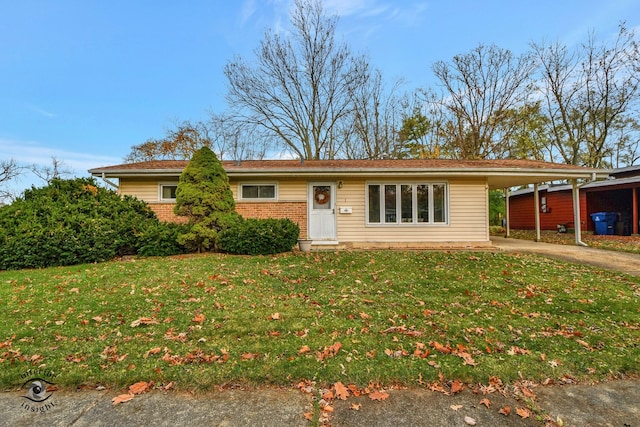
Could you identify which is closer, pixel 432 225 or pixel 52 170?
pixel 432 225

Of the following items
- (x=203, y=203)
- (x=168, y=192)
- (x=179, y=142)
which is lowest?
(x=203, y=203)

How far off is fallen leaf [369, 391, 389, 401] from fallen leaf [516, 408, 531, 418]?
0.90 metres

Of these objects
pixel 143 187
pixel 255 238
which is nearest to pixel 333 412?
pixel 255 238

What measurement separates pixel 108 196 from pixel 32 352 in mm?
6827

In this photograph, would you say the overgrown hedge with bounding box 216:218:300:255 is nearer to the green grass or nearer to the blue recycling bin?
the green grass

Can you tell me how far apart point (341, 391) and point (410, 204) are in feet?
28.1

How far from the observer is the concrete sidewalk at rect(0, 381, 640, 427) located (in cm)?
215

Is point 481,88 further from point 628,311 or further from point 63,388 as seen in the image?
point 63,388

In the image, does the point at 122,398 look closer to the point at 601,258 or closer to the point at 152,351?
the point at 152,351

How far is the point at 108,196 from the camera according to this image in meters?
8.91

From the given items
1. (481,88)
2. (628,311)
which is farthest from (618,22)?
(628,311)

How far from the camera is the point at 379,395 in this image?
2.43 metres

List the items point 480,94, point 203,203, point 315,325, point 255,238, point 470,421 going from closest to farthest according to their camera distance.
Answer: point 470,421, point 315,325, point 255,238, point 203,203, point 480,94

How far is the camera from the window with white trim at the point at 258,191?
10508 millimetres
